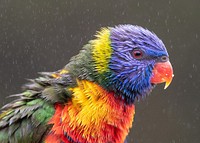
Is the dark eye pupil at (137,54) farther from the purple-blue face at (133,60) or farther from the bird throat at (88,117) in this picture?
the bird throat at (88,117)

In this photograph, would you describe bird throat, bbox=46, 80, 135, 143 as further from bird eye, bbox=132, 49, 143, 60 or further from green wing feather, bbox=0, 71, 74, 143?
bird eye, bbox=132, 49, 143, 60

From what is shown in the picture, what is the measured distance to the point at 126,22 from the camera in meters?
6.94

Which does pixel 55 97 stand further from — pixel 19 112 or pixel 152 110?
pixel 152 110

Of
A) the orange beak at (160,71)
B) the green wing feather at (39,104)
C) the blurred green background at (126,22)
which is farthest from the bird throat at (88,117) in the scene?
the blurred green background at (126,22)

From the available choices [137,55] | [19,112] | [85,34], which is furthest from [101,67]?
[85,34]

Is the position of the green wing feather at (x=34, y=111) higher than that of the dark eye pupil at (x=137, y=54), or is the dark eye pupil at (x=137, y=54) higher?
the dark eye pupil at (x=137, y=54)

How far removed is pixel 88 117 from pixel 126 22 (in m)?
3.63

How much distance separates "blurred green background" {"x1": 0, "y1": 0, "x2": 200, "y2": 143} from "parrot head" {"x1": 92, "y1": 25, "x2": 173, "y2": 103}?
10.7ft

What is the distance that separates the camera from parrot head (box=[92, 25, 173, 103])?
141 inches

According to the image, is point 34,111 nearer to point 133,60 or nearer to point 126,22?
point 133,60


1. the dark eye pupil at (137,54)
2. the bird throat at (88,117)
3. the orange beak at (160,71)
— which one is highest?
the dark eye pupil at (137,54)

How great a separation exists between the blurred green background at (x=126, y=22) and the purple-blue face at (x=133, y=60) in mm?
3281

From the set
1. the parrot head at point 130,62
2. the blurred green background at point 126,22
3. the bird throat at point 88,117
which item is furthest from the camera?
the blurred green background at point 126,22

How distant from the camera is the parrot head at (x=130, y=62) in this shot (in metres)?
3.59
